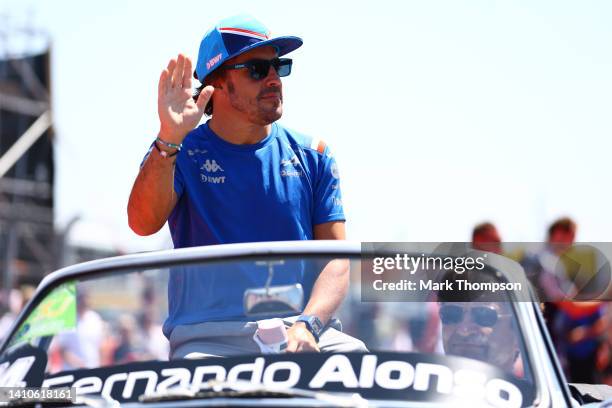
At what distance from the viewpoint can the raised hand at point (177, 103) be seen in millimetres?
3883

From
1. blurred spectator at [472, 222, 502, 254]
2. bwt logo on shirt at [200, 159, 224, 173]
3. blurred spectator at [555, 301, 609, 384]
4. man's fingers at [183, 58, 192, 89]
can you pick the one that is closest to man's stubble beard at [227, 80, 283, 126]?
bwt logo on shirt at [200, 159, 224, 173]

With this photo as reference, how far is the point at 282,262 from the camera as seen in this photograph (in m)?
3.27

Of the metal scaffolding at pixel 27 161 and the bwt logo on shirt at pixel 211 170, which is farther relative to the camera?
the metal scaffolding at pixel 27 161

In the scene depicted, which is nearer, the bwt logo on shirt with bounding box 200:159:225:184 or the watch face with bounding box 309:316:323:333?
the watch face with bounding box 309:316:323:333

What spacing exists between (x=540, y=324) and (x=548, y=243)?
15.9 ft

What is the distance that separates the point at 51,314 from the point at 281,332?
2.45 ft

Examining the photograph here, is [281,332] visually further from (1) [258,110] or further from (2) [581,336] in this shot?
(2) [581,336]

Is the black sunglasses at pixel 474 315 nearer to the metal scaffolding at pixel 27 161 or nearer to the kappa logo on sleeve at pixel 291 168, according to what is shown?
the kappa logo on sleeve at pixel 291 168

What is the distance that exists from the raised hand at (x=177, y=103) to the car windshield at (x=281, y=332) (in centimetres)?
59

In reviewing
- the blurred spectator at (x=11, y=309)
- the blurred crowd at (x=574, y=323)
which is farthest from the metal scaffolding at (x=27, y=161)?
the blurred crowd at (x=574, y=323)

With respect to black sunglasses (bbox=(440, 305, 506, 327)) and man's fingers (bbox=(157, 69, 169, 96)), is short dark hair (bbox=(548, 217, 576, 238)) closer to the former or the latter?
man's fingers (bbox=(157, 69, 169, 96))

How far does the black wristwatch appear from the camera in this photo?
322 centimetres

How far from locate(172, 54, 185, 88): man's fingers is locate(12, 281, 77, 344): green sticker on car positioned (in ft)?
A: 2.99

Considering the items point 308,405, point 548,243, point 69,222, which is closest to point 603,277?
point 548,243
